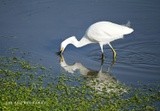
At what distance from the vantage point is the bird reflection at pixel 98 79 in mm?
9822

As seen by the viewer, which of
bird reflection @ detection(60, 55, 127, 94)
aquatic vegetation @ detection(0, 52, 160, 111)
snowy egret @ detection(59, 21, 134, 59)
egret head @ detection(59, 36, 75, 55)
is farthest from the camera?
egret head @ detection(59, 36, 75, 55)

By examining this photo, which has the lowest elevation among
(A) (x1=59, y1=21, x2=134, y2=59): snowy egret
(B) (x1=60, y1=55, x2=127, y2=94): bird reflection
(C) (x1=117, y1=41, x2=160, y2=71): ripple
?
(B) (x1=60, y1=55, x2=127, y2=94): bird reflection

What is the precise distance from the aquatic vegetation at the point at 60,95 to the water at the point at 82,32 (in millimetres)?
640

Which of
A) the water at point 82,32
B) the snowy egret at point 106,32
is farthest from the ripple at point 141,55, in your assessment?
the snowy egret at point 106,32

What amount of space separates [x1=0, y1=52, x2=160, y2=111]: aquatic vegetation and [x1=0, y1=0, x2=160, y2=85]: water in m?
0.64

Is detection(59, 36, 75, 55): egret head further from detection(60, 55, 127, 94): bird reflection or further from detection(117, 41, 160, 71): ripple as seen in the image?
detection(117, 41, 160, 71): ripple

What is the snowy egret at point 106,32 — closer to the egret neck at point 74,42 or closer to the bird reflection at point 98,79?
the egret neck at point 74,42

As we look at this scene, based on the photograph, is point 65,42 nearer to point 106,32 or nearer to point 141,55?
point 106,32

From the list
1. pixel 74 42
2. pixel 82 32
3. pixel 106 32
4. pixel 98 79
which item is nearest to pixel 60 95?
pixel 98 79

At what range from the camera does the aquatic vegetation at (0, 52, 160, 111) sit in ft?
29.3

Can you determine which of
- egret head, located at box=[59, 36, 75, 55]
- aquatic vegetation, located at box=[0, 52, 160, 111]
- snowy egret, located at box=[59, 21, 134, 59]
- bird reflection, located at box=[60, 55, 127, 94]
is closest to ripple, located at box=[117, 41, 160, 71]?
snowy egret, located at box=[59, 21, 134, 59]

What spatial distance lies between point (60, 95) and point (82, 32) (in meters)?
4.33

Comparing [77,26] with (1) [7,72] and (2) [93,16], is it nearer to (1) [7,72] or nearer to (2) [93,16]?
(2) [93,16]

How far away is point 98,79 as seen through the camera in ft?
34.9
